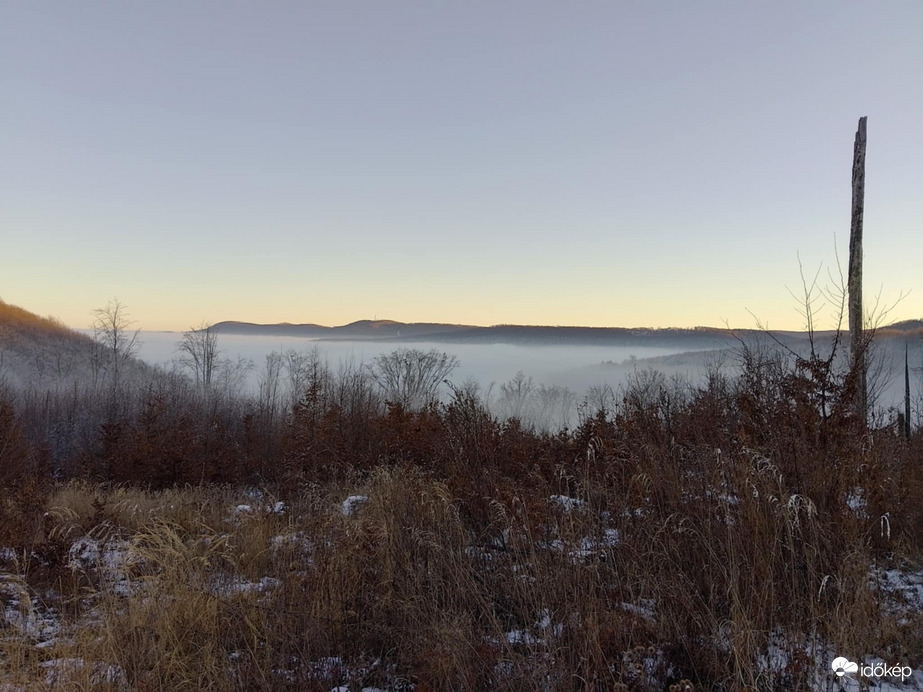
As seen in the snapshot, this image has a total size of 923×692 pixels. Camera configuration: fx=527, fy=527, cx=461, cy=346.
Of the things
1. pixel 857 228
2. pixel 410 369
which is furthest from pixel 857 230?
pixel 410 369

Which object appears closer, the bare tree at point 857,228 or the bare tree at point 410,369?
the bare tree at point 857,228

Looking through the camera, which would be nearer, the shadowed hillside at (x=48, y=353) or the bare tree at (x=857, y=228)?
the bare tree at (x=857, y=228)

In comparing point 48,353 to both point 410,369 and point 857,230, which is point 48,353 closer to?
point 410,369

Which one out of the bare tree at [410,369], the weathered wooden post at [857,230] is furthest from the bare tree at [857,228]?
the bare tree at [410,369]

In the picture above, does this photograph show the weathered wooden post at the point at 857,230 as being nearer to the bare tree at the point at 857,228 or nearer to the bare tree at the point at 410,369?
the bare tree at the point at 857,228

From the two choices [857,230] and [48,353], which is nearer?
[857,230]

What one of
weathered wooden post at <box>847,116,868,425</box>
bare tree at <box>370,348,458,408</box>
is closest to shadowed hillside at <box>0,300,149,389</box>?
bare tree at <box>370,348,458,408</box>

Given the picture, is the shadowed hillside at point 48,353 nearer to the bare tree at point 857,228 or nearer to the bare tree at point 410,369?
the bare tree at point 410,369

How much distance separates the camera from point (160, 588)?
433 cm

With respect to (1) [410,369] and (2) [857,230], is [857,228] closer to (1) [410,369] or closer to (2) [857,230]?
(2) [857,230]

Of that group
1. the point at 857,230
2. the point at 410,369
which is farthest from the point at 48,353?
the point at 857,230

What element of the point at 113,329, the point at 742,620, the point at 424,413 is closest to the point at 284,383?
the point at 424,413

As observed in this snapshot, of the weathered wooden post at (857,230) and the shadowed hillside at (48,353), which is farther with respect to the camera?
the shadowed hillside at (48,353)

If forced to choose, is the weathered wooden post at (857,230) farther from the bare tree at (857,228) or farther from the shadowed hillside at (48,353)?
the shadowed hillside at (48,353)
